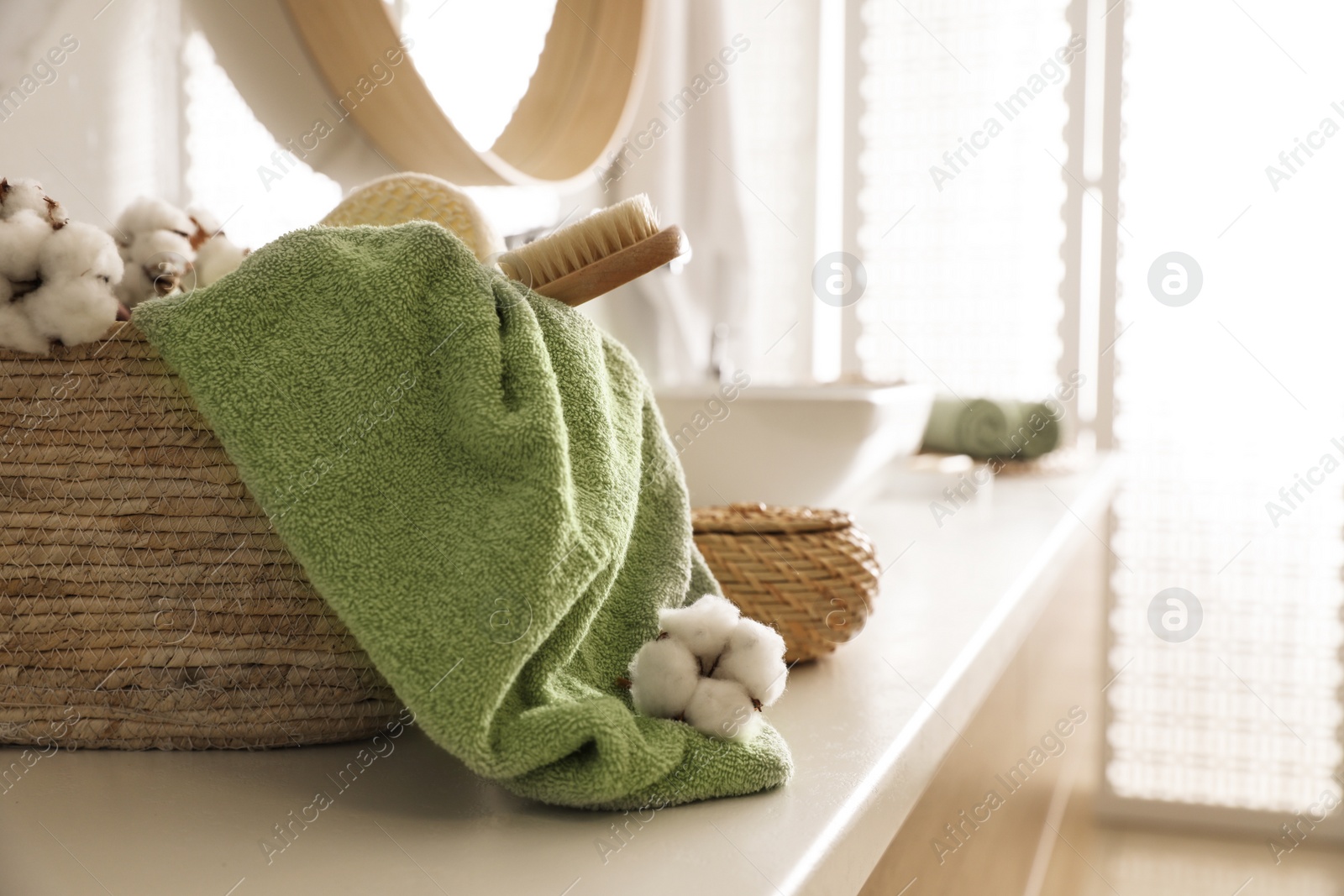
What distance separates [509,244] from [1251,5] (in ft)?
5.22

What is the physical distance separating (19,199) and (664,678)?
0.36 m

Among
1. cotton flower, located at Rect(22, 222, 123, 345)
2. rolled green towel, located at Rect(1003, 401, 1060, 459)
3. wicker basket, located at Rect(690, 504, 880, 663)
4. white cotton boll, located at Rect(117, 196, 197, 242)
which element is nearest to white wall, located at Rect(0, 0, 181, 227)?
white cotton boll, located at Rect(117, 196, 197, 242)

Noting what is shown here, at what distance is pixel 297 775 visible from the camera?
48 centimetres

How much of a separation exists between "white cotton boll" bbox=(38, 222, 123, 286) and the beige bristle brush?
181mm

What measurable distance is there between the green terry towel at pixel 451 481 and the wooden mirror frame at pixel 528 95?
0.47m

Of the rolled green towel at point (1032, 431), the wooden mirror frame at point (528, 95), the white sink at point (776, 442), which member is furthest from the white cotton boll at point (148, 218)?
the rolled green towel at point (1032, 431)

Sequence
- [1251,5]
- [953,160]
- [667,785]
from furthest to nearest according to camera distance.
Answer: [953,160]
[1251,5]
[667,785]

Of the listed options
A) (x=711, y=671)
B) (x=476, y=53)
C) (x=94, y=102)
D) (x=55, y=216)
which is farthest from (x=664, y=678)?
(x=476, y=53)

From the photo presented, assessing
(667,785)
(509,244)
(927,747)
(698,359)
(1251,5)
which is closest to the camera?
(667,785)

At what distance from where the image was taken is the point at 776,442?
39.8 inches

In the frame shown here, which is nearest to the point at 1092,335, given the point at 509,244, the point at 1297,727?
the point at 1297,727

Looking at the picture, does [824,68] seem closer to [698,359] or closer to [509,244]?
[698,359]

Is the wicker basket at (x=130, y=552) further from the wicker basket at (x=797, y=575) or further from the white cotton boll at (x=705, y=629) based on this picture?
the wicker basket at (x=797, y=575)

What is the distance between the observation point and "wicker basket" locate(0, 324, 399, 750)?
48 centimetres
